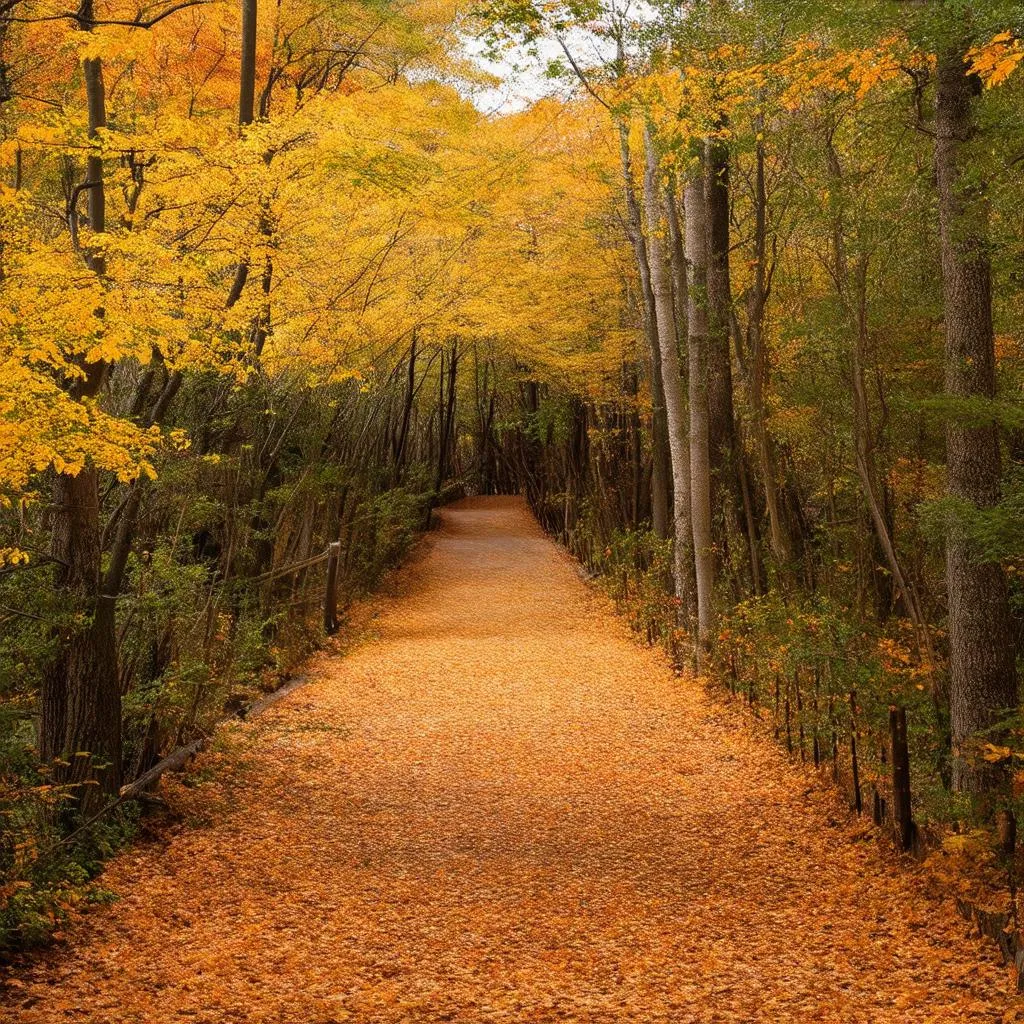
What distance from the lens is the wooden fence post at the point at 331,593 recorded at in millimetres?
12102

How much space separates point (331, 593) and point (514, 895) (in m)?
7.56

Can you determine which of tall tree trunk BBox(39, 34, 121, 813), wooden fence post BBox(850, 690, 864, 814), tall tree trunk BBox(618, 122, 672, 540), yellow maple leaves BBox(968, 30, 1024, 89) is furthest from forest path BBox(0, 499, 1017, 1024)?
tall tree trunk BBox(618, 122, 672, 540)

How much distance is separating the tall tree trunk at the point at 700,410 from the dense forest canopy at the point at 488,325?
44 millimetres

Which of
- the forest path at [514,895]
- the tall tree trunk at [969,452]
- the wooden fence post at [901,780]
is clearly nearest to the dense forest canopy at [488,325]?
the tall tree trunk at [969,452]

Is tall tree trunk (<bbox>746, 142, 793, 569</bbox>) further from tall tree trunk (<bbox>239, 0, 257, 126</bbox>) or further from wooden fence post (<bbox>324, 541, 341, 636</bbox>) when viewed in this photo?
wooden fence post (<bbox>324, 541, 341, 636</bbox>)

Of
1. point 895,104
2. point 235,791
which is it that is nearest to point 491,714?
point 235,791

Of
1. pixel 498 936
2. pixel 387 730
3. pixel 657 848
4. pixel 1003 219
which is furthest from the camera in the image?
pixel 387 730

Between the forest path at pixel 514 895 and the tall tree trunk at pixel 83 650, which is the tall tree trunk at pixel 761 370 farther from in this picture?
the tall tree trunk at pixel 83 650

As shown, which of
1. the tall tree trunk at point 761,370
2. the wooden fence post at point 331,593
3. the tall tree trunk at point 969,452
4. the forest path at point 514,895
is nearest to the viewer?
the forest path at point 514,895

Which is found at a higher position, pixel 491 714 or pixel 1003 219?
pixel 1003 219

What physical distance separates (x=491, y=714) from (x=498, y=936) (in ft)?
15.0

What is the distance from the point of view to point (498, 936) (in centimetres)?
453

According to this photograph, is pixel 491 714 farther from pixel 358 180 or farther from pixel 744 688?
pixel 358 180

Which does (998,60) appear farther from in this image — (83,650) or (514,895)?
(83,650)
